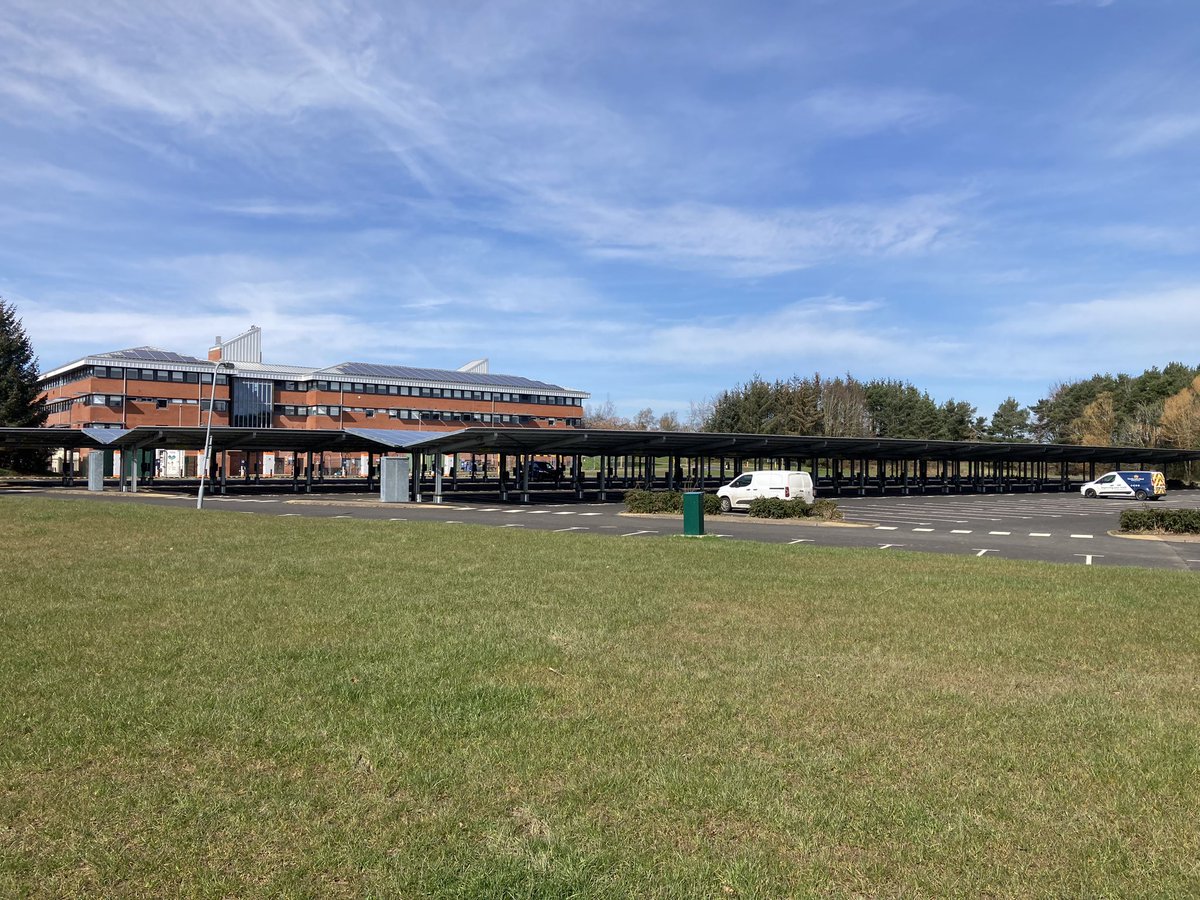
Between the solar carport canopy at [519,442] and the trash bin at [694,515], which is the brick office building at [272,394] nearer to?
the solar carport canopy at [519,442]

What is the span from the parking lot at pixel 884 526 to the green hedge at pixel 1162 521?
0.77 meters

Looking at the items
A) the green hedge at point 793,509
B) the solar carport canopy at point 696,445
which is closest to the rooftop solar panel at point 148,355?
the solar carport canopy at point 696,445

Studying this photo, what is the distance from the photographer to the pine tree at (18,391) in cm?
6275

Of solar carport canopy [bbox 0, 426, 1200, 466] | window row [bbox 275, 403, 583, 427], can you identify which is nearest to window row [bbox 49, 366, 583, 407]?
window row [bbox 275, 403, 583, 427]

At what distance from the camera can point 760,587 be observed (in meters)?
11.5

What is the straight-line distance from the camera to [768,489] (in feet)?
113

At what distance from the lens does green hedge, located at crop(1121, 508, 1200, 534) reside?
77.3ft

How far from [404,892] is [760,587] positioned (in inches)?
336

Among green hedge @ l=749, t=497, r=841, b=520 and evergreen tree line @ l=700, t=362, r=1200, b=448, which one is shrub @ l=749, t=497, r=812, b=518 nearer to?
green hedge @ l=749, t=497, r=841, b=520

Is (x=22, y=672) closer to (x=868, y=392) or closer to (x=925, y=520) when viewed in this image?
(x=925, y=520)

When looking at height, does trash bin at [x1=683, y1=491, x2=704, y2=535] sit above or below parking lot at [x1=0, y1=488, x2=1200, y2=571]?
above

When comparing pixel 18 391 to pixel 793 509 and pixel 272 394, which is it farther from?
pixel 793 509

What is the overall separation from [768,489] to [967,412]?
3116 inches

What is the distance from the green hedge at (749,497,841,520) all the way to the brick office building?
50.8m
